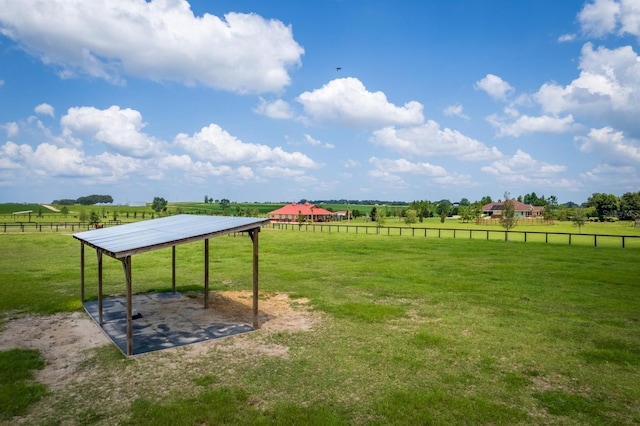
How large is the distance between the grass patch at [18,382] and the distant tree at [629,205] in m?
115

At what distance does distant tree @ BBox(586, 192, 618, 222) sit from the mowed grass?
99.5 metres

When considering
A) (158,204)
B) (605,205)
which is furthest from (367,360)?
(158,204)

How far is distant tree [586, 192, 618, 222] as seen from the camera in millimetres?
99725

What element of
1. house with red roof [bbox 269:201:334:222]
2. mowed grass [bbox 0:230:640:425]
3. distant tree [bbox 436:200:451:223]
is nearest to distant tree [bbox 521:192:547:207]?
distant tree [bbox 436:200:451:223]

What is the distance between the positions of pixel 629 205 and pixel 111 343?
120238 mm

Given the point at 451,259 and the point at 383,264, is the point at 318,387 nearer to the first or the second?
the point at 383,264

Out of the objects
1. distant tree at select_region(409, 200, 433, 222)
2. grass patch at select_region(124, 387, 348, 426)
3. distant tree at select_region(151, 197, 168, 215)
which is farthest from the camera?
distant tree at select_region(151, 197, 168, 215)

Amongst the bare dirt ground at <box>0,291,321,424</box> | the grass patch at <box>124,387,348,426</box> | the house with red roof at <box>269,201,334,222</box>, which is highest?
the house with red roof at <box>269,201,334,222</box>

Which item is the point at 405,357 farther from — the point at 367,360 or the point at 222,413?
the point at 222,413

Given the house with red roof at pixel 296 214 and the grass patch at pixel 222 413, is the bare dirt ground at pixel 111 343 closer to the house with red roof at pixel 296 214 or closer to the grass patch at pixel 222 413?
the grass patch at pixel 222 413

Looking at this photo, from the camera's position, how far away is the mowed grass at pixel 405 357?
624 centimetres

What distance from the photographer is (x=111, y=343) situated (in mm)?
9367

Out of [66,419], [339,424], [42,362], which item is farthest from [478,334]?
[42,362]

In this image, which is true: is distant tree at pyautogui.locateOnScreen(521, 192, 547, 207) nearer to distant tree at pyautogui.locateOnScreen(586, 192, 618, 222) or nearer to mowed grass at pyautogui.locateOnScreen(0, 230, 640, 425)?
distant tree at pyautogui.locateOnScreen(586, 192, 618, 222)
